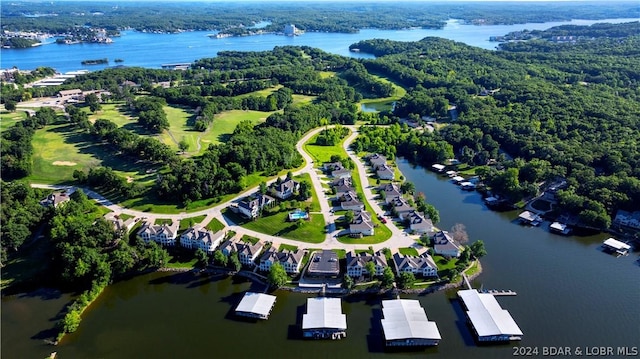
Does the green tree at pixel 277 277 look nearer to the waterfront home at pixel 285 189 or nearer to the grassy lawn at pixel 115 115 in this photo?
the waterfront home at pixel 285 189

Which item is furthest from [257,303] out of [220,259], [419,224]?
[419,224]

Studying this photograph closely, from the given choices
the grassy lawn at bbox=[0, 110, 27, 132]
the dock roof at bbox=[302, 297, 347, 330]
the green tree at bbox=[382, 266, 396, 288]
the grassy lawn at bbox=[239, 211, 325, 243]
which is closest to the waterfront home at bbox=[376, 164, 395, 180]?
the grassy lawn at bbox=[239, 211, 325, 243]

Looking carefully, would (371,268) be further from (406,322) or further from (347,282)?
(406,322)

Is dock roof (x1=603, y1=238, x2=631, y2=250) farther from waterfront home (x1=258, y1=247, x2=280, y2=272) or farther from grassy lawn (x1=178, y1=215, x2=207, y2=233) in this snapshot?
grassy lawn (x1=178, y1=215, x2=207, y2=233)

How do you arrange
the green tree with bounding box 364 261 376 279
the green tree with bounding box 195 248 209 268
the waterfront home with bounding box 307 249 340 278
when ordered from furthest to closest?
the green tree with bounding box 195 248 209 268 → the waterfront home with bounding box 307 249 340 278 → the green tree with bounding box 364 261 376 279

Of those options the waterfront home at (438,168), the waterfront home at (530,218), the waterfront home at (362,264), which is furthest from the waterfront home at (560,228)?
the waterfront home at (362,264)

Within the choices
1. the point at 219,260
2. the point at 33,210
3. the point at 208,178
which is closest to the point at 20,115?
the point at 33,210

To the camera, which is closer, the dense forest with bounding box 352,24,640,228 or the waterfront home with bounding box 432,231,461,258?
the waterfront home with bounding box 432,231,461,258
